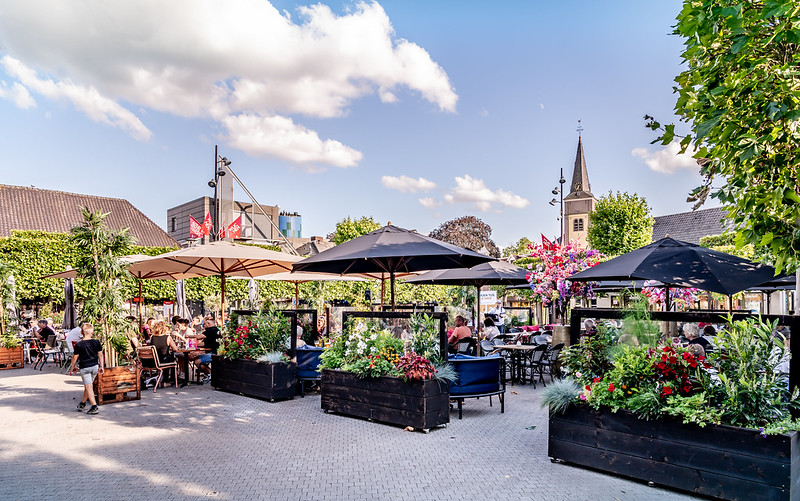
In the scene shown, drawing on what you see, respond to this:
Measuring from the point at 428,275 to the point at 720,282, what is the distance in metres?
7.20

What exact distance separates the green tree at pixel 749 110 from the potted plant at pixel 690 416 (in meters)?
0.92

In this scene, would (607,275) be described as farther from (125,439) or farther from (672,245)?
(125,439)

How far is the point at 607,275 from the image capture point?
760 cm

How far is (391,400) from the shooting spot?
676cm

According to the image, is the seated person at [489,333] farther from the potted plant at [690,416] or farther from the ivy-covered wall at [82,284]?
the potted plant at [690,416]

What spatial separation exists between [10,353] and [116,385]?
703 cm

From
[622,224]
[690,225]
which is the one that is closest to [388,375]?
[622,224]

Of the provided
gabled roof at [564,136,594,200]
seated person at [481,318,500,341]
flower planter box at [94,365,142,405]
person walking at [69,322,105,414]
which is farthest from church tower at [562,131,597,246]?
person walking at [69,322,105,414]

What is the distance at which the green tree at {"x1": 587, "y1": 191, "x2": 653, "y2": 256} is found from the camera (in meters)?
28.8

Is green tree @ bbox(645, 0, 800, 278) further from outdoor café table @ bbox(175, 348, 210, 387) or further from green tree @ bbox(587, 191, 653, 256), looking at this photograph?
green tree @ bbox(587, 191, 653, 256)

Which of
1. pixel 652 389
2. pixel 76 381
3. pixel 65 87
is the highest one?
pixel 65 87

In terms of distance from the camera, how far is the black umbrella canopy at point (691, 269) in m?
6.71

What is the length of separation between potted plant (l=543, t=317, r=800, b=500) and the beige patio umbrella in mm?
6655

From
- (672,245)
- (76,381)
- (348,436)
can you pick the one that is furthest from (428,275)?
(76,381)
